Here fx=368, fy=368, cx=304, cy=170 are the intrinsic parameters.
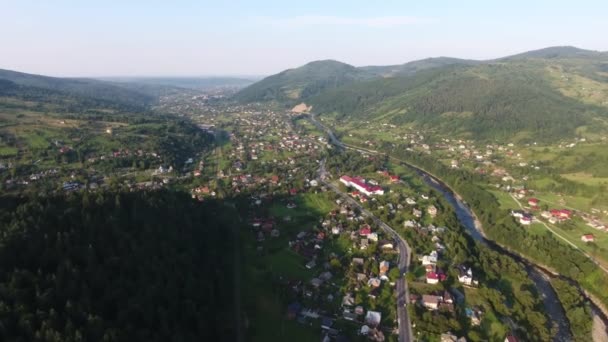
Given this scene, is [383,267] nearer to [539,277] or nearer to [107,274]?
[539,277]

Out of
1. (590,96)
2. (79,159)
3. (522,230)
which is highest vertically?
(590,96)

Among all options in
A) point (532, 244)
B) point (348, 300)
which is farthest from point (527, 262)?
point (348, 300)

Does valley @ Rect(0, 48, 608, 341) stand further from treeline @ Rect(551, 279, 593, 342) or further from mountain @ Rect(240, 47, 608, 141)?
mountain @ Rect(240, 47, 608, 141)

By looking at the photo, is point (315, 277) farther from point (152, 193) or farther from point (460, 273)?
point (152, 193)

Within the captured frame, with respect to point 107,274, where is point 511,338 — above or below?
below

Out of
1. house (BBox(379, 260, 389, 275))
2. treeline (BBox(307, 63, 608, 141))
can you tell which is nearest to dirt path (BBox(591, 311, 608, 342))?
house (BBox(379, 260, 389, 275))

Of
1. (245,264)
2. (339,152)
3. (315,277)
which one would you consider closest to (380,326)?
(315,277)
